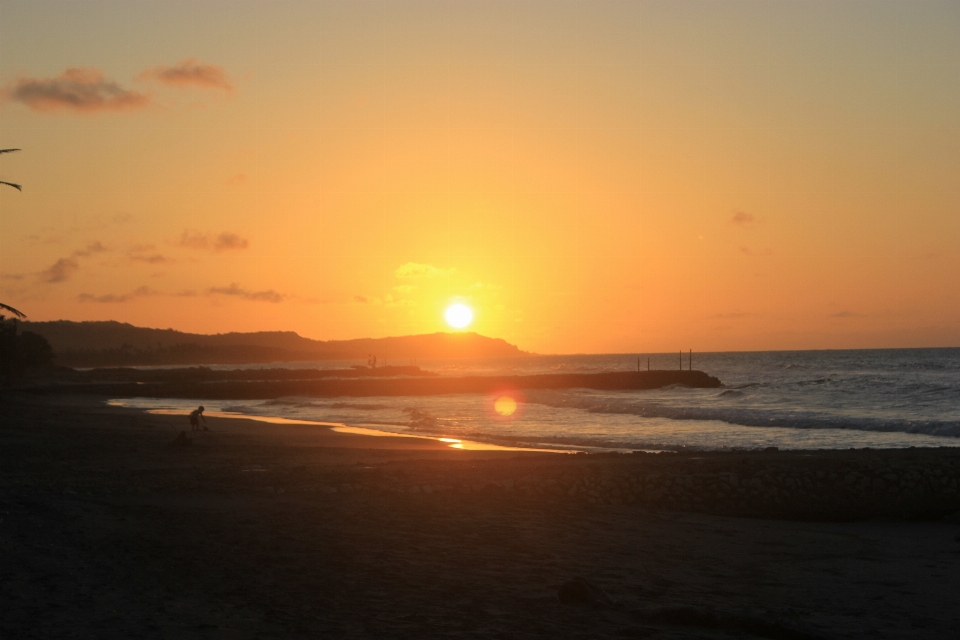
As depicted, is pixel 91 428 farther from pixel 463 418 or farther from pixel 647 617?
pixel 647 617

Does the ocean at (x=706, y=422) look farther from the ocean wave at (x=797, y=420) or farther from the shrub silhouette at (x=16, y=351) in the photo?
the shrub silhouette at (x=16, y=351)

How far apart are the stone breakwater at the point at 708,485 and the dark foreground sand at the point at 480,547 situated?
0.15ft

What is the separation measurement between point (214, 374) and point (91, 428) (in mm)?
61868

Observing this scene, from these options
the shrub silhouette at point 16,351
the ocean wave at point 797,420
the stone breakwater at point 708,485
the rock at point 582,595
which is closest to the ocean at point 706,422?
the ocean wave at point 797,420

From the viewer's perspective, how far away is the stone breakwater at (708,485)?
1236cm

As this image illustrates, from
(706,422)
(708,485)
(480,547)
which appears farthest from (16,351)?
(480,547)

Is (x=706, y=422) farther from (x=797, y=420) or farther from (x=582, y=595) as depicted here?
(x=582, y=595)

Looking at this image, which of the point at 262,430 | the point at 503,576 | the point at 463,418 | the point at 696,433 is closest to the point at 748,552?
the point at 503,576

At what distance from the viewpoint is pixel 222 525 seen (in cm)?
936

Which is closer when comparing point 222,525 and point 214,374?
point 222,525

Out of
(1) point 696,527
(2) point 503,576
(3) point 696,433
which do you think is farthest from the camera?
(3) point 696,433

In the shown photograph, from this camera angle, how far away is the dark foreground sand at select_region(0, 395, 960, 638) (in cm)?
618

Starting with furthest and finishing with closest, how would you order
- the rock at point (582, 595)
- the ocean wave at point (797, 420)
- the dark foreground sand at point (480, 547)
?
the ocean wave at point (797, 420) → the rock at point (582, 595) → the dark foreground sand at point (480, 547)

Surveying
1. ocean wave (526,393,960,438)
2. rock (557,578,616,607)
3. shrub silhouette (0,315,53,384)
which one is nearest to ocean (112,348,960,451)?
ocean wave (526,393,960,438)
